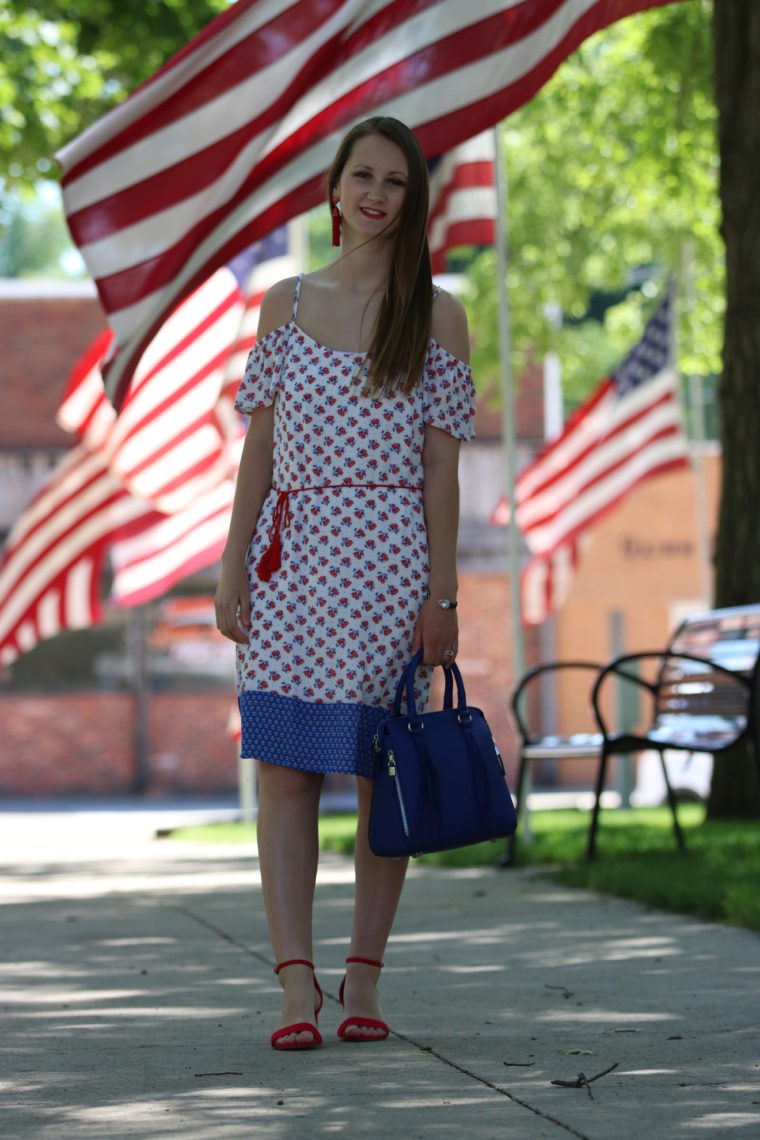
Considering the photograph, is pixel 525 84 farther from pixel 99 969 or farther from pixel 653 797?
pixel 653 797

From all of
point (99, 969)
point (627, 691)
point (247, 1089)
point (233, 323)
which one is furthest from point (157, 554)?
point (247, 1089)

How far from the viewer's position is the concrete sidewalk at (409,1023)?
312cm

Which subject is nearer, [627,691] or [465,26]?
[465,26]

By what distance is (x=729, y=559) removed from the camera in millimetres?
9719

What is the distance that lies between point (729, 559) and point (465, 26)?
3808mm

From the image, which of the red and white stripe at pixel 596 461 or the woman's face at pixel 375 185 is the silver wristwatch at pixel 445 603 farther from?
the red and white stripe at pixel 596 461

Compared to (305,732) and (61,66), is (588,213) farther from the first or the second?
(305,732)

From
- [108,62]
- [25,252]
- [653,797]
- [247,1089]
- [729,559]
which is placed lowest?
[653,797]

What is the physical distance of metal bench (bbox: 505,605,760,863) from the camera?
22.7 feet

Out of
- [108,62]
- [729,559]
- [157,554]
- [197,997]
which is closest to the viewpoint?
[197,997]

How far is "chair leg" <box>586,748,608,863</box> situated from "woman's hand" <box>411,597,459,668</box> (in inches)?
109

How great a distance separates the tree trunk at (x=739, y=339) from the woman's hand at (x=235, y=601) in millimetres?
5788

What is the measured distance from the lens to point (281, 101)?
6.72 m

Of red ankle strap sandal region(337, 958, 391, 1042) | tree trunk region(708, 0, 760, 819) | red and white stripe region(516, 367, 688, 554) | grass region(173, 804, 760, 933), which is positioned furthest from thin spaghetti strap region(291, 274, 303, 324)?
red and white stripe region(516, 367, 688, 554)
